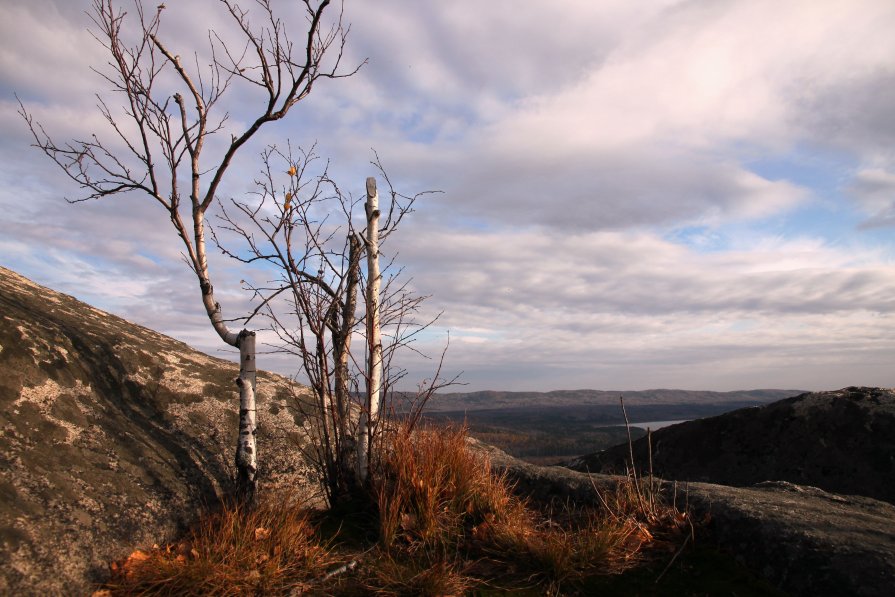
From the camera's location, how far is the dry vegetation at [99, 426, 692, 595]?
356 cm

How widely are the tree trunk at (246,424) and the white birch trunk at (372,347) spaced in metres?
1.00

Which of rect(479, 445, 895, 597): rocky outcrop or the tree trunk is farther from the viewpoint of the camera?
the tree trunk

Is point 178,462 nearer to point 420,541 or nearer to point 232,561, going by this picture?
point 232,561

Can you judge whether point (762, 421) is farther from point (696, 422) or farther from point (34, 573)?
point (34, 573)

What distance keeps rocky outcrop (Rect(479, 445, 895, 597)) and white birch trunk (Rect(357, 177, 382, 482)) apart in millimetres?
2028

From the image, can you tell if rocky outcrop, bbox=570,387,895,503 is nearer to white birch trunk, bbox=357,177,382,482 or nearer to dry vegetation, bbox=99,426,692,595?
dry vegetation, bbox=99,426,692,595

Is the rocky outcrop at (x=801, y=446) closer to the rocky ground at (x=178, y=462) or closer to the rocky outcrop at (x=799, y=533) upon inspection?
the rocky ground at (x=178, y=462)

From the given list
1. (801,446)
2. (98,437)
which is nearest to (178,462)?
(98,437)

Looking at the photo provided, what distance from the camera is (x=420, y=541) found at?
14.4 ft

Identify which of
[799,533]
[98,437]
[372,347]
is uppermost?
[372,347]

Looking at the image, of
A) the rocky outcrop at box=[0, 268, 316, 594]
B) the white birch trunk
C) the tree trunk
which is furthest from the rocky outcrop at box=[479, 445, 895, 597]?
the rocky outcrop at box=[0, 268, 316, 594]

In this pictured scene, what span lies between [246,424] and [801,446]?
21.7 feet

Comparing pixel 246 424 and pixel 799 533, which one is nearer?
pixel 799 533

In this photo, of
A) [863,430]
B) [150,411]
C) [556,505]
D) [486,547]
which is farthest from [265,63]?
[863,430]
